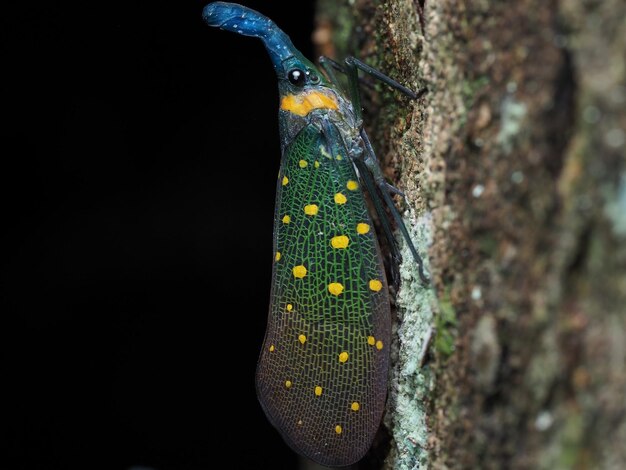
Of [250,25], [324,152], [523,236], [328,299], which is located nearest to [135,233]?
[250,25]

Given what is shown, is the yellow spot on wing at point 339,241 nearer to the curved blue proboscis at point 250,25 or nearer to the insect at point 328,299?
the insect at point 328,299

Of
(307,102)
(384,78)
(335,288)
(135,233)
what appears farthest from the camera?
(135,233)

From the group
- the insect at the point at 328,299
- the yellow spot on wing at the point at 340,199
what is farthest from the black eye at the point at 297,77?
the yellow spot on wing at the point at 340,199

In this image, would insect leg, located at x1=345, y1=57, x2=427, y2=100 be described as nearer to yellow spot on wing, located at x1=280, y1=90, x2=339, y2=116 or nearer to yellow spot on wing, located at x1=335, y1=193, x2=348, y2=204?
yellow spot on wing, located at x1=280, y1=90, x2=339, y2=116

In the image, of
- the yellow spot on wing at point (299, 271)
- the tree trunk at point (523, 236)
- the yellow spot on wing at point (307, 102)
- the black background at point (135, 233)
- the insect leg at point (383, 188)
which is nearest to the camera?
the tree trunk at point (523, 236)

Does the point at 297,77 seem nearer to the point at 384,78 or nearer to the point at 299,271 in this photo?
the point at 384,78

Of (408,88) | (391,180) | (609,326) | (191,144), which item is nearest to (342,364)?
(391,180)
